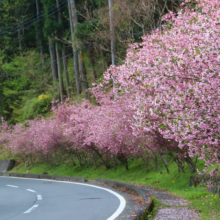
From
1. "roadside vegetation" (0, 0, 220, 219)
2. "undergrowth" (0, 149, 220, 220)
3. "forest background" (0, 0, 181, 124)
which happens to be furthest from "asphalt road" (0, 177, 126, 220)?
"forest background" (0, 0, 181, 124)

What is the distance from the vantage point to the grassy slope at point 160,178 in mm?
8688

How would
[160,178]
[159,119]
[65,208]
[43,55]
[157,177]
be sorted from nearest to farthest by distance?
[159,119] → [65,208] → [160,178] → [157,177] → [43,55]

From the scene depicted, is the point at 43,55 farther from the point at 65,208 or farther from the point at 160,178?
the point at 65,208

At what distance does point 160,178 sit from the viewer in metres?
16.1

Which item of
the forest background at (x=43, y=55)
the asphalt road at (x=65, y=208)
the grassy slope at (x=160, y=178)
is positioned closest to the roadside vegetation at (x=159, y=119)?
the grassy slope at (x=160, y=178)

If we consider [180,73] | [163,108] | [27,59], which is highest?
[27,59]

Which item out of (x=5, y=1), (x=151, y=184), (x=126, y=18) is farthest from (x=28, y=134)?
(x=5, y=1)

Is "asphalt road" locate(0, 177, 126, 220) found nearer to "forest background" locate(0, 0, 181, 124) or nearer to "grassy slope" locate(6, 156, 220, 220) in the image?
"grassy slope" locate(6, 156, 220, 220)

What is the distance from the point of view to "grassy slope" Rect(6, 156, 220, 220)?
869 cm

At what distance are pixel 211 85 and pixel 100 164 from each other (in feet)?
64.7

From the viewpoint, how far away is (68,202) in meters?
11.2

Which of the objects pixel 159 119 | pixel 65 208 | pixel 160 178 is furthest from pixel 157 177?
pixel 159 119

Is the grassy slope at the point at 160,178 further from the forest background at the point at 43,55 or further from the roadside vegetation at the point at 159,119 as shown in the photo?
the forest background at the point at 43,55

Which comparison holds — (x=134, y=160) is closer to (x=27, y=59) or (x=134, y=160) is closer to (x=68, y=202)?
(x=68, y=202)
